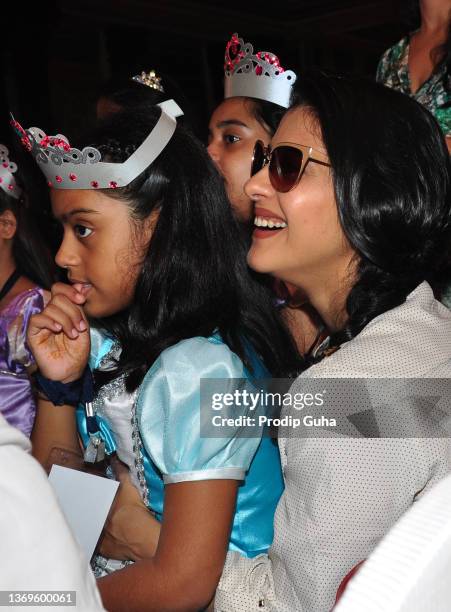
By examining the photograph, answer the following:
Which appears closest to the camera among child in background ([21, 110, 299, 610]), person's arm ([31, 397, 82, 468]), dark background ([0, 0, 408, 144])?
child in background ([21, 110, 299, 610])

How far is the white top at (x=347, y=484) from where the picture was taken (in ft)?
4.09

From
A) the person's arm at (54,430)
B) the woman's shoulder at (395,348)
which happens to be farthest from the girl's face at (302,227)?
the person's arm at (54,430)

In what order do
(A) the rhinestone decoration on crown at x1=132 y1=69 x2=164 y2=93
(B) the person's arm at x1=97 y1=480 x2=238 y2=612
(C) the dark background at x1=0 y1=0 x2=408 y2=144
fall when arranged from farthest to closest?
1. (C) the dark background at x1=0 y1=0 x2=408 y2=144
2. (A) the rhinestone decoration on crown at x1=132 y1=69 x2=164 y2=93
3. (B) the person's arm at x1=97 y1=480 x2=238 y2=612

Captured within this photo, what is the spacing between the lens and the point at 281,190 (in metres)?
1.60

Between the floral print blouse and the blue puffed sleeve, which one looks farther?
the floral print blouse

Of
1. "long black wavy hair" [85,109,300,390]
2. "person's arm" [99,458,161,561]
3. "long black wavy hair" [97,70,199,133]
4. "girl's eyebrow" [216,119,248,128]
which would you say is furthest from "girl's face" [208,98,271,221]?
"person's arm" [99,458,161,561]

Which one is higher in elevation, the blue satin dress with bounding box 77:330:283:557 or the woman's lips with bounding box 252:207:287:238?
the woman's lips with bounding box 252:207:287:238

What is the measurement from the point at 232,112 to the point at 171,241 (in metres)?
0.97

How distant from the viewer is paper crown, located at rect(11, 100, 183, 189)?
5.57 feet

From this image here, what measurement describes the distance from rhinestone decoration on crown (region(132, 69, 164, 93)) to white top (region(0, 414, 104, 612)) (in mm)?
2222

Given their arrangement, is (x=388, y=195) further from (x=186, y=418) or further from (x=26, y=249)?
(x=26, y=249)

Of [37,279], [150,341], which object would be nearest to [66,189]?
[150,341]

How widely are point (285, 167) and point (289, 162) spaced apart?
0.01 meters

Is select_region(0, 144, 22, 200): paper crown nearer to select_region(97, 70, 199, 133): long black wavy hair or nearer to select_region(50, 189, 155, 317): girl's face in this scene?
select_region(97, 70, 199, 133): long black wavy hair
